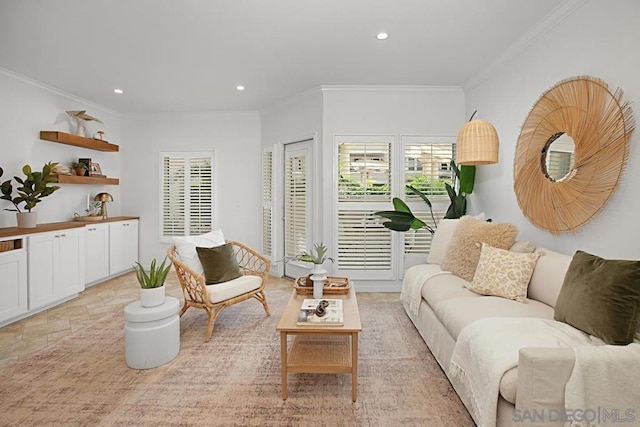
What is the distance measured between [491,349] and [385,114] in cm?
351

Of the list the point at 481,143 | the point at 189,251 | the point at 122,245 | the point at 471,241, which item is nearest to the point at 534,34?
the point at 481,143

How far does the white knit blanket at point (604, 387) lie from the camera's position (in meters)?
1.42

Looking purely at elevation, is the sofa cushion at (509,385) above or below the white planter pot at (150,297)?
below

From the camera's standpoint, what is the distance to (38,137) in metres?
4.40

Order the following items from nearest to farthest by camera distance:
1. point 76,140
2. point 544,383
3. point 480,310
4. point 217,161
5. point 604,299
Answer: point 544,383, point 604,299, point 480,310, point 76,140, point 217,161

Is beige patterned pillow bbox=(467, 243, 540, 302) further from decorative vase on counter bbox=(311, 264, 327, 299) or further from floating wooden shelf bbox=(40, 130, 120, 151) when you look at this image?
floating wooden shelf bbox=(40, 130, 120, 151)

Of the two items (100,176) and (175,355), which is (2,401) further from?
(100,176)

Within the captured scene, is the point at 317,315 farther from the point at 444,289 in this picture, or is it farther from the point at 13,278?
the point at 13,278

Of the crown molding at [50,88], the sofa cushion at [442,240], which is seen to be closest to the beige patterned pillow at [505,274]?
the sofa cushion at [442,240]

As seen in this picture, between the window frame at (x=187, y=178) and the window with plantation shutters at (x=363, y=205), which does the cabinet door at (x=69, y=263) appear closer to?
the window frame at (x=187, y=178)

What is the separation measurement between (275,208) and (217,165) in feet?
4.66

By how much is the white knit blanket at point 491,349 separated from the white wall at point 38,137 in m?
5.11

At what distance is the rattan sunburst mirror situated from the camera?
88.3 inches

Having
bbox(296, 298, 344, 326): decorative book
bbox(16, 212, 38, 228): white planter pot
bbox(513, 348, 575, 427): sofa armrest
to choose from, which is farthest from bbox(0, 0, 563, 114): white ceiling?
bbox(513, 348, 575, 427): sofa armrest
